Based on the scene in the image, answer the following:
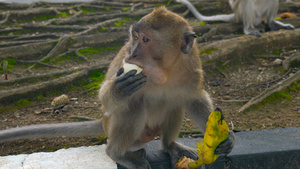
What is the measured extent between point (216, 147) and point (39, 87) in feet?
9.34

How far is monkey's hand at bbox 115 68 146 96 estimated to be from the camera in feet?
7.56

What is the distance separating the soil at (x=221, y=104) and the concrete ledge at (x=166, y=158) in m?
0.53

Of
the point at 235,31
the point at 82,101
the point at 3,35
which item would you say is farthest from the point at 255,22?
the point at 3,35

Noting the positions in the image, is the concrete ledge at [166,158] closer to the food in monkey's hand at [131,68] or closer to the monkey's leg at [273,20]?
the food in monkey's hand at [131,68]

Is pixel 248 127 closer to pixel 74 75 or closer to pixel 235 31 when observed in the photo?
pixel 74 75

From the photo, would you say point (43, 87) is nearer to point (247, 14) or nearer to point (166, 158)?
point (166, 158)

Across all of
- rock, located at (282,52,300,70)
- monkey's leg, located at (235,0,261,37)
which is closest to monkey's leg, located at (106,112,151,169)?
→ rock, located at (282,52,300,70)

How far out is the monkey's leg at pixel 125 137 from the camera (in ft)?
9.09

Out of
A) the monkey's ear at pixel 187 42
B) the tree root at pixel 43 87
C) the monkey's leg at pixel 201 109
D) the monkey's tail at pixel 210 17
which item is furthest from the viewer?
the monkey's tail at pixel 210 17

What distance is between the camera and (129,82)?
7.70 feet

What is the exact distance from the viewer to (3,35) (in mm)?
6625

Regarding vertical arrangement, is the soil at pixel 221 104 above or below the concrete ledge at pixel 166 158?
below

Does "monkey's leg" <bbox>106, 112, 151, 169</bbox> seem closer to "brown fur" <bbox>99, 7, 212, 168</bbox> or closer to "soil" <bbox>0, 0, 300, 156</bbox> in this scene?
"brown fur" <bbox>99, 7, 212, 168</bbox>

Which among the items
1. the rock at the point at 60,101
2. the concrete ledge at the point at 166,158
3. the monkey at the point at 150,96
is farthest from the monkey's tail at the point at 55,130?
the rock at the point at 60,101
